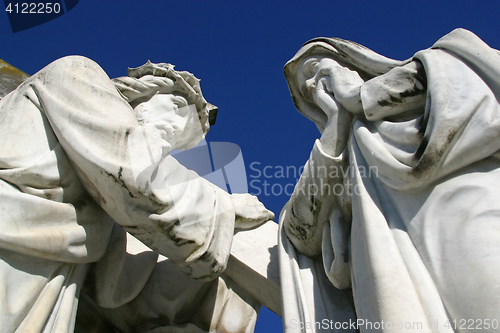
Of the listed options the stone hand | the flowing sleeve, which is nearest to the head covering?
the stone hand

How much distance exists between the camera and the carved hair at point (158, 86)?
3408mm

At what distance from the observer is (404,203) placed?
6.46 ft

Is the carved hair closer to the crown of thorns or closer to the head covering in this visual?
the crown of thorns

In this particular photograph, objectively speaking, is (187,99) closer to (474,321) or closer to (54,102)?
(54,102)

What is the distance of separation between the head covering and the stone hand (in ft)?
2.63

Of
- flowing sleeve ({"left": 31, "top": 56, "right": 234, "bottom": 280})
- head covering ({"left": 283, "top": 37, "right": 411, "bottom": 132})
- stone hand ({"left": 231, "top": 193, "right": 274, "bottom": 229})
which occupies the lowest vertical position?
stone hand ({"left": 231, "top": 193, "right": 274, "bottom": 229})

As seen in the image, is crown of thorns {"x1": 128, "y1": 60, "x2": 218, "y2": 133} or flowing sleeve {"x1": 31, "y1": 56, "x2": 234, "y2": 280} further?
crown of thorns {"x1": 128, "y1": 60, "x2": 218, "y2": 133}

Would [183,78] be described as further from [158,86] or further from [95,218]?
[95,218]

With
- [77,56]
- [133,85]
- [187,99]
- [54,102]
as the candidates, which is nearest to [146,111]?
[133,85]

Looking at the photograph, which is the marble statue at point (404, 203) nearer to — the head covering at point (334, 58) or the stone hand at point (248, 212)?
the head covering at point (334, 58)

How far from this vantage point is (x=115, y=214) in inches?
86.9

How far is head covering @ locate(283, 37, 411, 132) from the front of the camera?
2.72 metres

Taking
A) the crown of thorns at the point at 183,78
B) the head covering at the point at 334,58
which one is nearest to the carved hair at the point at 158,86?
the crown of thorns at the point at 183,78

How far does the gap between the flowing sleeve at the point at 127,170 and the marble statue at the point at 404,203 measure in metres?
0.59
